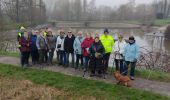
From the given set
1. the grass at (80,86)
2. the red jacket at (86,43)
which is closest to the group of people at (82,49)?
the red jacket at (86,43)

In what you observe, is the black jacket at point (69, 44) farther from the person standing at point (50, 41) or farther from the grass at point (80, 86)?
the grass at point (80, 86)

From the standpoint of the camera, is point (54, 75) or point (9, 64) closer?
point (54, 75)

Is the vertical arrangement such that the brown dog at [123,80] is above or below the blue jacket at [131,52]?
below

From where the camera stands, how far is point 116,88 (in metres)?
7.70

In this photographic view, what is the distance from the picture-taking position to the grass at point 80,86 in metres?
7.12

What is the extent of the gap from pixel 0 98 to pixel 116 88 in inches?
124

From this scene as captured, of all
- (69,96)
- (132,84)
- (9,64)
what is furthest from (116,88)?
(9,64)

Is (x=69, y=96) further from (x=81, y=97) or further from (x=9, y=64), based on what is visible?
(x=9, y=64)

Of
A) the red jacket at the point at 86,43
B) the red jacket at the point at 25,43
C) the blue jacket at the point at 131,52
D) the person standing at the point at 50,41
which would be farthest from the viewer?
the person standing at the point at 50,41

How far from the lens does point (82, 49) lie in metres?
9.42

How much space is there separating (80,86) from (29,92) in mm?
1445

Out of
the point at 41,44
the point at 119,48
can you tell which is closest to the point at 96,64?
the point at 119,48

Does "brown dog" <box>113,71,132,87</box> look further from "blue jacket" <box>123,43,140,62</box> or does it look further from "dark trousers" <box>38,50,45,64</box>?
"dark trousers" <box>38,50,45,64</box>

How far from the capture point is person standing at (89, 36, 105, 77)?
8.80 m
